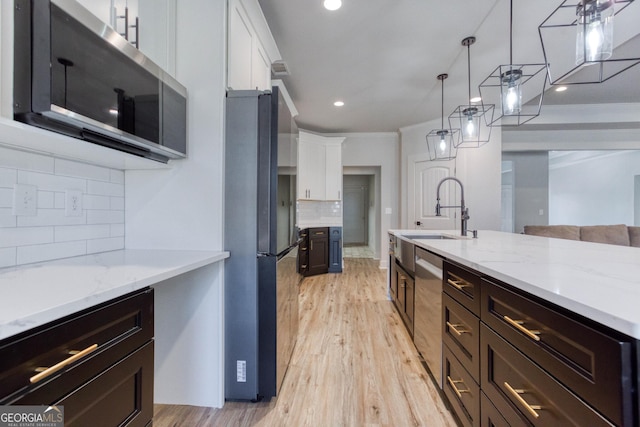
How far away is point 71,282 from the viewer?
0.79 meters

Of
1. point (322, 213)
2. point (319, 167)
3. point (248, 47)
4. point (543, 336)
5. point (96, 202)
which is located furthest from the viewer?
point (322, 213)

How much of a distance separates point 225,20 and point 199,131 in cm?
66

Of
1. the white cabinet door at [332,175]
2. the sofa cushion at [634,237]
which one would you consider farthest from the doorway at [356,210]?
the sofa cushion at [634,237]

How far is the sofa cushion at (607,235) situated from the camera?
3.71 metres

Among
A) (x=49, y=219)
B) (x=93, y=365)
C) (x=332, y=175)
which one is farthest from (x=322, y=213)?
(x=93, y=365)

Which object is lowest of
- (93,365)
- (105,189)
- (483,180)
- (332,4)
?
(93,365)

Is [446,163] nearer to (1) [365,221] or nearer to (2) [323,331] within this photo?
(2) [323,331]

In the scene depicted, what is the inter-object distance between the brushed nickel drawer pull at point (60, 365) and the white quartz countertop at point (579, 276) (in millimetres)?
1205

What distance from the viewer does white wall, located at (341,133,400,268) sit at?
5.45 m

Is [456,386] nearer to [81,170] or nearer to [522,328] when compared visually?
[522,328]

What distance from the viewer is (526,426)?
0.81 m

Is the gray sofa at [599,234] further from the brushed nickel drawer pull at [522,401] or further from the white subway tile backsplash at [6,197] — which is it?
the white subway tile backsplash at [6,197]

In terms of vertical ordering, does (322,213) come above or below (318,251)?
above

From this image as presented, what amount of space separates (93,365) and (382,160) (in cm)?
538
